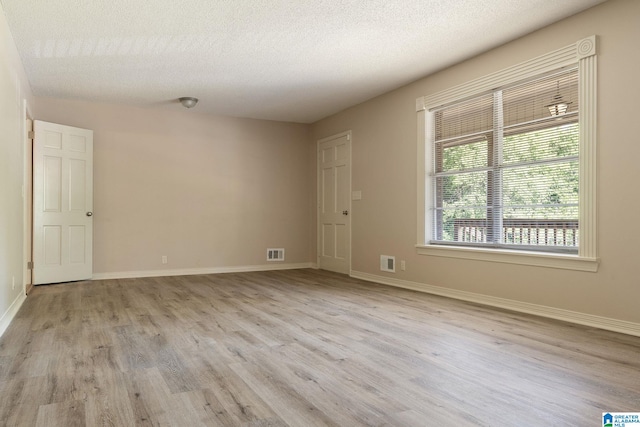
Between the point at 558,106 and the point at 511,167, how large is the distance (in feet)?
2.22

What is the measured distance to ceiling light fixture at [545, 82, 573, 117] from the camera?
3756 mm

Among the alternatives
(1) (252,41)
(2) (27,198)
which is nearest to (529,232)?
(1) (252,41)

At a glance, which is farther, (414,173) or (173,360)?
(414,173)

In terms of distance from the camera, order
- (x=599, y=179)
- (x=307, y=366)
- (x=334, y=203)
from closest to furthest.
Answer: (x=307, y=366)
(x=599, y=179)
(x=334, y=203)

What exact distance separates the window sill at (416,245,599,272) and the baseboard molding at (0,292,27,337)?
4022 millimetres

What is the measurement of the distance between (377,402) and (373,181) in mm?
4242

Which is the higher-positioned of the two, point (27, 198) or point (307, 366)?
point (27, 198)

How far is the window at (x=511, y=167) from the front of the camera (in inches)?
147

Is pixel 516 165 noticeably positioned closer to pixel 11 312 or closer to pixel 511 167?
pixel 511 167

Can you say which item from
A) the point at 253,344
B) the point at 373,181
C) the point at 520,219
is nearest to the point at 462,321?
the point at 520,219

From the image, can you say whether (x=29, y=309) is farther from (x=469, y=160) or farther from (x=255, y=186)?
(x=469, y=160)

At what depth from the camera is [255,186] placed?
288 inches
